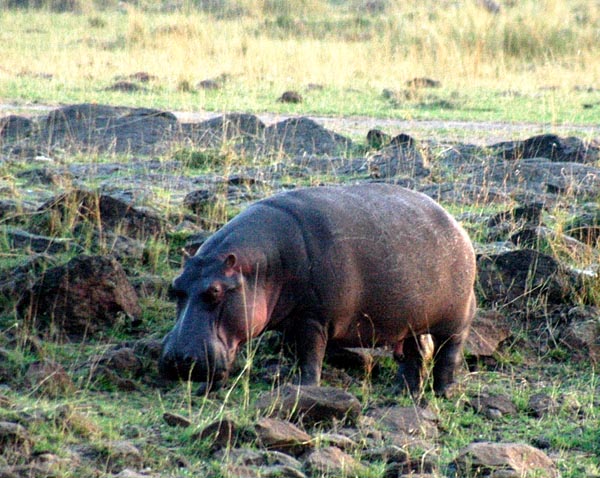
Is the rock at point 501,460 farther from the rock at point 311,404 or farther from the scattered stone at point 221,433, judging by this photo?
the scattered stone at point 221,433

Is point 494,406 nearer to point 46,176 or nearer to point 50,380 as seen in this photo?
point 50,380

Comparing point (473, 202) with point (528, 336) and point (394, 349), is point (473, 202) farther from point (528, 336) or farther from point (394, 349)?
point (394, 349)

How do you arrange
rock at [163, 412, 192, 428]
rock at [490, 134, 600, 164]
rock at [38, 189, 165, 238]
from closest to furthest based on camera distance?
rock at [163, 412, 192, 428], rock at [38, 189, 165, 238], rock at [490, 134, 600, 164]

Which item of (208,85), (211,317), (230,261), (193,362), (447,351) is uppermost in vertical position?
(230,261)

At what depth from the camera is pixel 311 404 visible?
4.38m

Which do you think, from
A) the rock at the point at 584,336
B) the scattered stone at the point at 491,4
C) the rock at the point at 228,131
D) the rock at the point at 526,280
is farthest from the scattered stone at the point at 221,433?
the scattered stone at the point at 491,4

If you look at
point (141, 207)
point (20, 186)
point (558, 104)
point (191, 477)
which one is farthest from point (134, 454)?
point (558, 104)

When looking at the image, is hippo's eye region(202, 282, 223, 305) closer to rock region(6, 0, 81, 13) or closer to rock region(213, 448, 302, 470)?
rock region(213, 448, 302, 470)

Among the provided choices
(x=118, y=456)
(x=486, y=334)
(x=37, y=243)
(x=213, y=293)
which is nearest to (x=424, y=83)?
(x=37, y=243)

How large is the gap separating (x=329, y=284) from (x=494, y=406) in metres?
0.83

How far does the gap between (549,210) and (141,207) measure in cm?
261

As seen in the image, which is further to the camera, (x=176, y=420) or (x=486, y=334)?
(x=486, y=334)

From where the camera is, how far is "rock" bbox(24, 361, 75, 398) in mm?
4609

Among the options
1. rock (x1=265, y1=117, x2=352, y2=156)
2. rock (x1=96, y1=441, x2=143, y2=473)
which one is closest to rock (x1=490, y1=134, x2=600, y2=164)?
rock (x1=265, y1=117, x2=352, y2=156)
